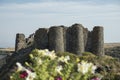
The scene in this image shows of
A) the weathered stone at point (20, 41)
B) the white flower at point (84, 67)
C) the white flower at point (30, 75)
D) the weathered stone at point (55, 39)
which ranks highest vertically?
the white flower at point (84, 67)

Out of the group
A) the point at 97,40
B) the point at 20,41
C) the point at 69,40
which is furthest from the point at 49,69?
the point at 20,41

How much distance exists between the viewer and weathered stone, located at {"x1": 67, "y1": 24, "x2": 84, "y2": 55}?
5575cm

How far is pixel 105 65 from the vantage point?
4031cm

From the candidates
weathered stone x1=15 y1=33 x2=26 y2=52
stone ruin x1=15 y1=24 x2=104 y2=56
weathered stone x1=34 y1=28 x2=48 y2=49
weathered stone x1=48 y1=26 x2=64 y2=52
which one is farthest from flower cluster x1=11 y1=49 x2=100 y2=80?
weathered stone x1=15 y1=33 x2=26 y2=52

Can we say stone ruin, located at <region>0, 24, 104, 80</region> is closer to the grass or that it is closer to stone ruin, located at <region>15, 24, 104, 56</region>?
stone ruin, located at <region>15, 24, 104, 56</region>

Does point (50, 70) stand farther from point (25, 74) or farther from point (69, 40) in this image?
point (69, 40)

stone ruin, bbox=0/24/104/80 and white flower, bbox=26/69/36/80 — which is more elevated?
white flower, bbox=26/69/36/80

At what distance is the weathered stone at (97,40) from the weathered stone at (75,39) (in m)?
1.70

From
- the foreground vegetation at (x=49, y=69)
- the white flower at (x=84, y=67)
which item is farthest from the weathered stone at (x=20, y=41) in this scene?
the white flower at (x=84, y=67)

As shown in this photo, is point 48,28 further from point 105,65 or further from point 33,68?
point 33,68

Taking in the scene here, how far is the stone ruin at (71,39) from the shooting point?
5400cm

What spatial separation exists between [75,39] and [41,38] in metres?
3.93

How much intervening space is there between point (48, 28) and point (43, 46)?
1.96 m

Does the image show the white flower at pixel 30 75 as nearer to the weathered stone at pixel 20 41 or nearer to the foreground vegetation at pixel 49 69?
the foreground vegetation at pixel 49 69
